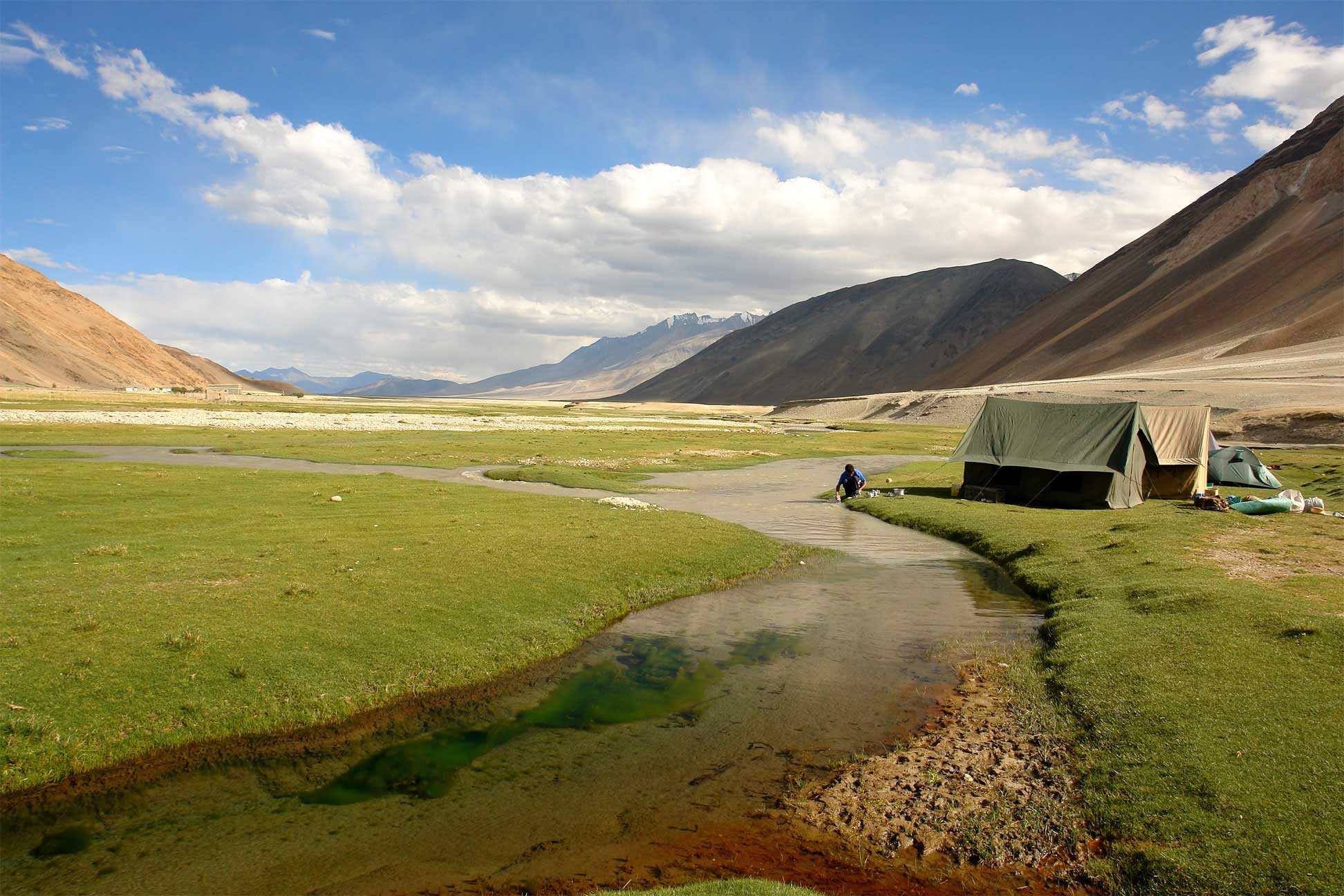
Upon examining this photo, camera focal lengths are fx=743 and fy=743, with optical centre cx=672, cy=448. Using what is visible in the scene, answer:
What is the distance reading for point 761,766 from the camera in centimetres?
1112

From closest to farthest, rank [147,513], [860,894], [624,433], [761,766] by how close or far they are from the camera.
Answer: [860,894]
[761,766]
[147,513]
[624,433]

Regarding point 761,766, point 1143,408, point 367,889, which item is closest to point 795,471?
point 1143,408

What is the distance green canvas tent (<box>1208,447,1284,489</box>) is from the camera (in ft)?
126

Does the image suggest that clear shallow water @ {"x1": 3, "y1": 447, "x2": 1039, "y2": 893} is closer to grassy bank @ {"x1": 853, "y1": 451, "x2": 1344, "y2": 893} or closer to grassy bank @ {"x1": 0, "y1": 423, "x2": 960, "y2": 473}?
grassy bank @ {"x1": 853, "y1": 451, "x2": 1344, "y2": 893}

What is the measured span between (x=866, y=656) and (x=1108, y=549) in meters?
12.4

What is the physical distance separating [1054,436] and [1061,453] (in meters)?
1.30

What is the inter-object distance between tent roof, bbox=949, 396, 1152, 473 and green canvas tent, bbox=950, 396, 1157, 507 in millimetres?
35

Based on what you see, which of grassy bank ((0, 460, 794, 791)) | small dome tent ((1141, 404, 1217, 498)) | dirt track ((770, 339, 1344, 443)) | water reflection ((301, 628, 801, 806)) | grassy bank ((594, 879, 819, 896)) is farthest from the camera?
dirt track ((770, 339, 1344, 443))

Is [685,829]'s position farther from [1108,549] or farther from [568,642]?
[1108,549]

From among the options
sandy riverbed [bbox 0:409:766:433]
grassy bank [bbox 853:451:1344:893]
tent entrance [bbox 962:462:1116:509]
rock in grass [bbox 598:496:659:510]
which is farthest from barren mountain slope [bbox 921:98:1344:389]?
rock in grass [bbox 598:496:659:510]

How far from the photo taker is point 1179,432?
37156mm

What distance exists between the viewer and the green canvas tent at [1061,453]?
112 ft

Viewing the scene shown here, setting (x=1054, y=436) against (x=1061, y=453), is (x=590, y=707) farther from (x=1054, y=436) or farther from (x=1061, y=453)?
(x=1054, y=436)

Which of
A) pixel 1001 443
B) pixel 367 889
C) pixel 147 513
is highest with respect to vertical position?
pixel 1001 443
